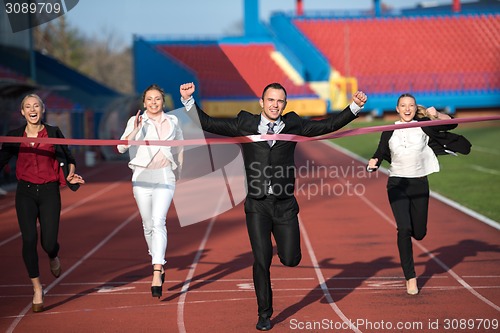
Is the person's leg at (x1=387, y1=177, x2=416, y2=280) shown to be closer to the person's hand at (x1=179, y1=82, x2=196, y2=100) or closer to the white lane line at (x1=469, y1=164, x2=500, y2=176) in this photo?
the person's hand at (x1=179, y1=82, x2=196, y2=100)

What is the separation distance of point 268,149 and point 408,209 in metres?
2.26

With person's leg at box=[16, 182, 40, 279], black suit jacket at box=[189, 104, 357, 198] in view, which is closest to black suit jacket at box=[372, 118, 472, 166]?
black suit jacket at box=[189, 104, 357, 198]

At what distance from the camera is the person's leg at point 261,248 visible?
7.11 m

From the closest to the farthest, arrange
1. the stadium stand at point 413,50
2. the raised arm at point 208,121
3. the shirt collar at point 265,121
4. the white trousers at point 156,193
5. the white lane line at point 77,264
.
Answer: the raised arm at point 208,121
the shirt collar at point 265,121
the white lane line at point 77,264
the white trousers at point 156,193
the stadium stand at point 413,50

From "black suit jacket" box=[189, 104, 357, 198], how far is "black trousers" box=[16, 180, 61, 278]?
74.2 inches

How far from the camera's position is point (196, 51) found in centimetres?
6347

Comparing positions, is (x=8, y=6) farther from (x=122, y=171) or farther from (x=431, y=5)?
(x=431, y=5)

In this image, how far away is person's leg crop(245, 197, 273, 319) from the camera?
711 cm

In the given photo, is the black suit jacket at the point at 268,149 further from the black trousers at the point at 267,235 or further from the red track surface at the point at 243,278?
the red track surface at the point at 243,278

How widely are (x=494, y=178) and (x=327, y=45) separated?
41.3m

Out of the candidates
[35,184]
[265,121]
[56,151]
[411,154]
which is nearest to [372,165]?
[411,154]

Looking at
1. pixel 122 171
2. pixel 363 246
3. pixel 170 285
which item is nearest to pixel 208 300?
pixel 170 285

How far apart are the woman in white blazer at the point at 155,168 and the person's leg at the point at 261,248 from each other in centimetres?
160

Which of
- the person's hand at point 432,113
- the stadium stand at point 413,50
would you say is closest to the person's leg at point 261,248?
the person's hand at point 432,113
